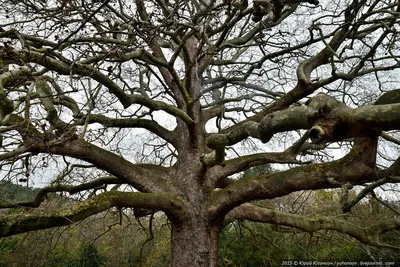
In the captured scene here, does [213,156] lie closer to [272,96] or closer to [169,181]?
[169,181]

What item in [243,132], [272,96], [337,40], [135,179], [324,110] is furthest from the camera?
[272,96]

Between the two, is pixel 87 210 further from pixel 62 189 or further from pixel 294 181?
pixel 294 181

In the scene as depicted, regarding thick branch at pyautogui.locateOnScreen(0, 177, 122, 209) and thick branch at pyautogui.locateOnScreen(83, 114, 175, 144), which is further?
thick branch at pyautogui.locateOnScreen(83, 114, 175, 144)

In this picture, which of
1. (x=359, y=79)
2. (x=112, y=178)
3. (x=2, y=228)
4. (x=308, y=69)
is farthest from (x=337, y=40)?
(x=2, y=228)

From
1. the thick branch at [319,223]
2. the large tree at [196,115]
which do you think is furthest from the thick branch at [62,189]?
the thick branch at [319,223]

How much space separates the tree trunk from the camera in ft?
14.9

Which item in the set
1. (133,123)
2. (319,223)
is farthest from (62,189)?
(319,223)

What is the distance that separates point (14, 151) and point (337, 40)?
13.8 feet

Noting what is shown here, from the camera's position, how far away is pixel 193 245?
15.0 ft

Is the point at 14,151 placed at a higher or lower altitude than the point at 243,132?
lower

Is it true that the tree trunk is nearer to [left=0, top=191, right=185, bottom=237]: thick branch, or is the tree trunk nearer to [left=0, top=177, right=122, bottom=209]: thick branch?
[left=0, top=191, right=185, bottom=237]: thick branch

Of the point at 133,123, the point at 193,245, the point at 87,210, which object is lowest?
the point at 193,245

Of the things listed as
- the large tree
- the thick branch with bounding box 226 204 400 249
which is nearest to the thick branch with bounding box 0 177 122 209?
the large tree

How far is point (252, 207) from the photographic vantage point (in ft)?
17.2
